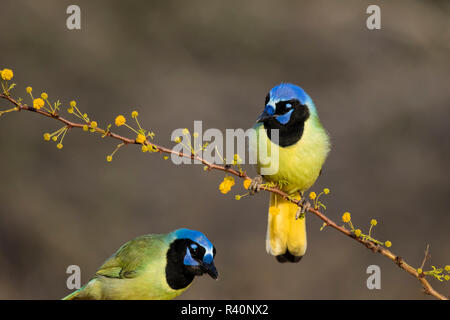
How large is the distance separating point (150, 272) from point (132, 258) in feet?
0.24

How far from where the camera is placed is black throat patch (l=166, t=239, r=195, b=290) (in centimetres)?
→ 159

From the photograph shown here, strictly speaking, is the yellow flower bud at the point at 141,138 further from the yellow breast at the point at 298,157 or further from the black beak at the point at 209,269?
the yellow breast at the point at 298,157

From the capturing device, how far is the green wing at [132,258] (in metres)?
1.62

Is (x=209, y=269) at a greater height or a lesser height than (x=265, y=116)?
lesser

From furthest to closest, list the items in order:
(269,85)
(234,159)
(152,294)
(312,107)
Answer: (269,85) < (312,107) < (152,294) < (234,159)

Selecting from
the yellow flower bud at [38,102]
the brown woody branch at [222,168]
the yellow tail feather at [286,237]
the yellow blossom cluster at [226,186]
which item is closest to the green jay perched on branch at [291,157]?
the yellow tail feather at [286,237]

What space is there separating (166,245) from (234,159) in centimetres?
42

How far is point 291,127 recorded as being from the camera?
82.7 inches

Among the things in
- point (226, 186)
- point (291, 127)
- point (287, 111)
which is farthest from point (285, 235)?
point (226, 186)

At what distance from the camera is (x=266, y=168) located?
2189 millimetres

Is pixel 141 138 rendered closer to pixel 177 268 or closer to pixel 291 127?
pixel 177 268

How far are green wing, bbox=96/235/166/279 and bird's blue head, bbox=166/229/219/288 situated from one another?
0.19 ft
